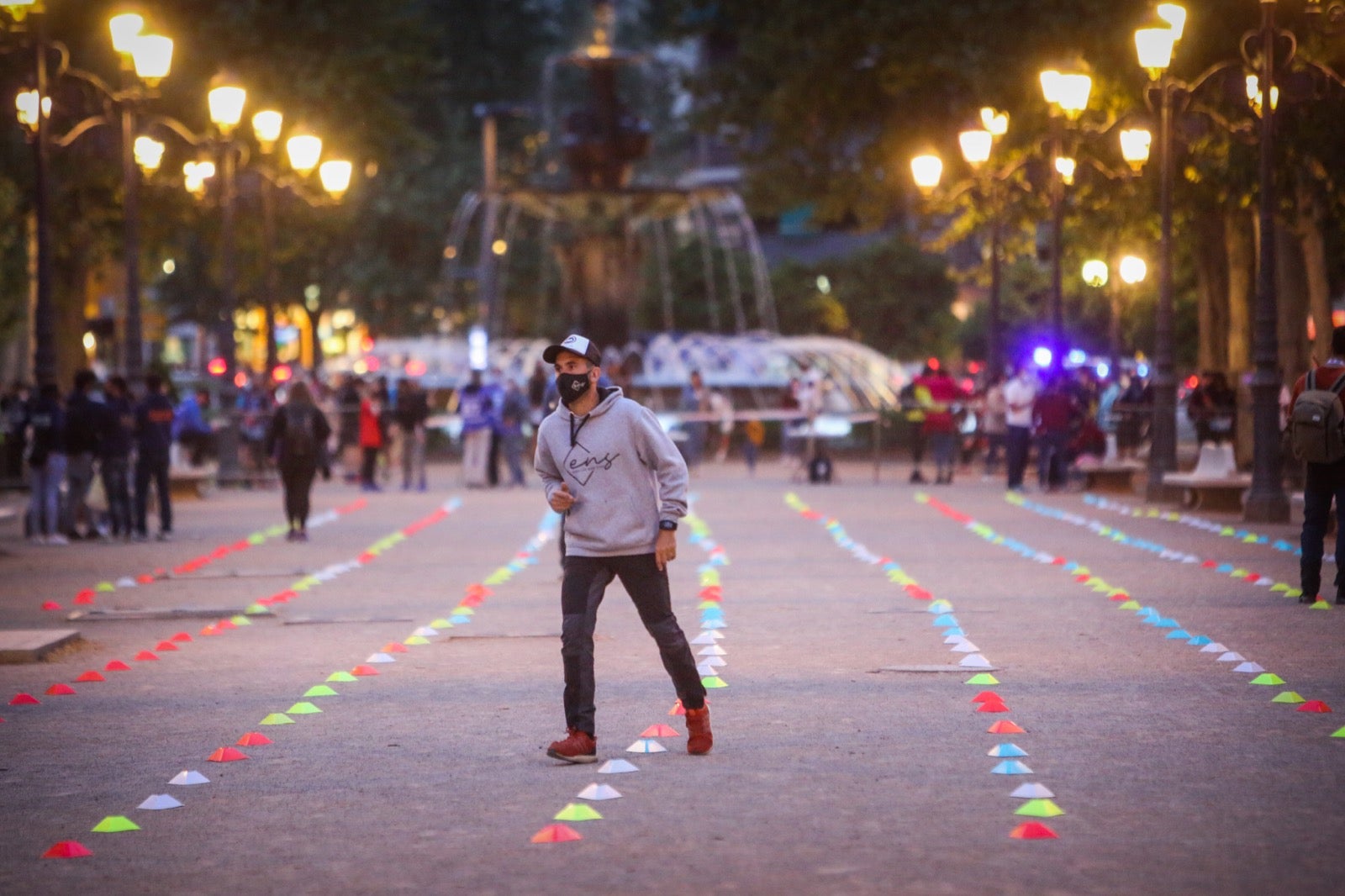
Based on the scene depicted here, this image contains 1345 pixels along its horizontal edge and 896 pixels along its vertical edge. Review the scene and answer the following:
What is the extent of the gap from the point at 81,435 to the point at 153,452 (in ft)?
4.08

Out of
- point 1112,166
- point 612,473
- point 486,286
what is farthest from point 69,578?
point 486,286

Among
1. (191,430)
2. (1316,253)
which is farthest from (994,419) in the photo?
(191,430)

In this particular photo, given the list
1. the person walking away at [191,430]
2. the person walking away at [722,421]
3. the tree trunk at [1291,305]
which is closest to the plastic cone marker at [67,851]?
the tree trunk at [1291,305]

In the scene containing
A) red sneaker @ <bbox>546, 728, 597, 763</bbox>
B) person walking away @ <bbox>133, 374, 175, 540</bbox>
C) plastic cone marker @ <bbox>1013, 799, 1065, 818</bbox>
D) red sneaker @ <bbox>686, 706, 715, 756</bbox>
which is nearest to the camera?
plastic cone marker @ <bbox>1013, 799, 1065, 818</bbox>

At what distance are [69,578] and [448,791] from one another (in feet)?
35.1

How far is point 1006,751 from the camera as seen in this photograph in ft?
27.5

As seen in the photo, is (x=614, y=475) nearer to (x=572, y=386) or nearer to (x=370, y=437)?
(x=572, y=386)

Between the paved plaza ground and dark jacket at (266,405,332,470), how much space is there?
362 centimetres

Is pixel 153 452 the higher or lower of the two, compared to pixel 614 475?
lower

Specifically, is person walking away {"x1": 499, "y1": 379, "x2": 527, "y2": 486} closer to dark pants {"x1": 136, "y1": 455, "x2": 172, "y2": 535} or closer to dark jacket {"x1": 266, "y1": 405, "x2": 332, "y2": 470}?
dark pants {"x1": 136, "y1": 455, "x2": 172, "y2": 535}

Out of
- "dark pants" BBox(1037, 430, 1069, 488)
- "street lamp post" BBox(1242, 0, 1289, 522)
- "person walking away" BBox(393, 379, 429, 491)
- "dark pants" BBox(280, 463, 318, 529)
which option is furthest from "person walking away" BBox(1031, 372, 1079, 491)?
"dark pants" BBox(280, 463, 318, 529)

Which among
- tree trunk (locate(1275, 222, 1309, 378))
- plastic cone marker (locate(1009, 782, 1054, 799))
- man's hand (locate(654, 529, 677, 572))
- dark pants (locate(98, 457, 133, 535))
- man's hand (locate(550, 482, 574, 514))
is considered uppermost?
tree trunk (locate(1275, 222, 1309, 378))

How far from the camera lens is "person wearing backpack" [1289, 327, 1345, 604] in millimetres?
13812

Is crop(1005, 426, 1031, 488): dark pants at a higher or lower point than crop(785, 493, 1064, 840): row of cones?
higher
